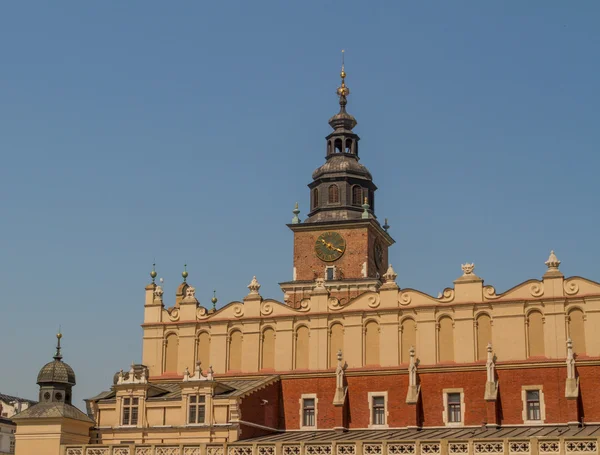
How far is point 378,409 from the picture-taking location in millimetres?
62938

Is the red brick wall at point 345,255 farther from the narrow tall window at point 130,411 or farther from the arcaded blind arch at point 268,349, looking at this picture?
the narrow tall window at point 130,411

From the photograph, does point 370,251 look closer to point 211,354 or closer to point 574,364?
point 211,354

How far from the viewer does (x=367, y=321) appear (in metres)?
64.7

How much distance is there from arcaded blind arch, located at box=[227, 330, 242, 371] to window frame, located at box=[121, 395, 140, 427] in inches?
252

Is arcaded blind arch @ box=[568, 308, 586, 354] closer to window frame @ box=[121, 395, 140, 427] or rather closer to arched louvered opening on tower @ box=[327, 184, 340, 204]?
window frame @ box=[121, 395, 140, 427]

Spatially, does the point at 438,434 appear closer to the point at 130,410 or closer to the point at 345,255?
the point at 130,410

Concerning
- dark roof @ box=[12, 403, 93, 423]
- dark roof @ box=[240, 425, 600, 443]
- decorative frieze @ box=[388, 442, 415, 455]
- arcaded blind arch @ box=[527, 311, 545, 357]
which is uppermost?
arcaded blind arch @ box=[527, 311, 545, 357]

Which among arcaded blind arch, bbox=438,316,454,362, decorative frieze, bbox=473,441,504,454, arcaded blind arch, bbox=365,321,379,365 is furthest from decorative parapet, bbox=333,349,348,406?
decorative frieze, bbox=473,441,504,454

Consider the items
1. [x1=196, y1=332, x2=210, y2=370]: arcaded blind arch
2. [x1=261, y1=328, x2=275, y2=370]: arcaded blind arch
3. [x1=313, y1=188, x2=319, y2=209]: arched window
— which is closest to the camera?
[x1=261, y1=328, x2=275, y2=370]: arcaded blind arch

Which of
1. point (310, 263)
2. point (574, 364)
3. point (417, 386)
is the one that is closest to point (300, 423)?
point (417, 386)

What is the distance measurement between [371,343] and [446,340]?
4.40 metres

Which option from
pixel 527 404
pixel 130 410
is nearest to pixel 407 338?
pixel 527 404

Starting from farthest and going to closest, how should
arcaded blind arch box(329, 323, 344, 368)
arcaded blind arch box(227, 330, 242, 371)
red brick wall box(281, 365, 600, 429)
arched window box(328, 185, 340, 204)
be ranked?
arched window box(328, 185, 340, 204) < arcaded blind arch box(227, 330, 242, 371) < arcaded blind arch box(329, 323, 344, 368) < red brick wall box(281, 365, 600, 429)

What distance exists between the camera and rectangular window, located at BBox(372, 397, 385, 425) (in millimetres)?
62747
